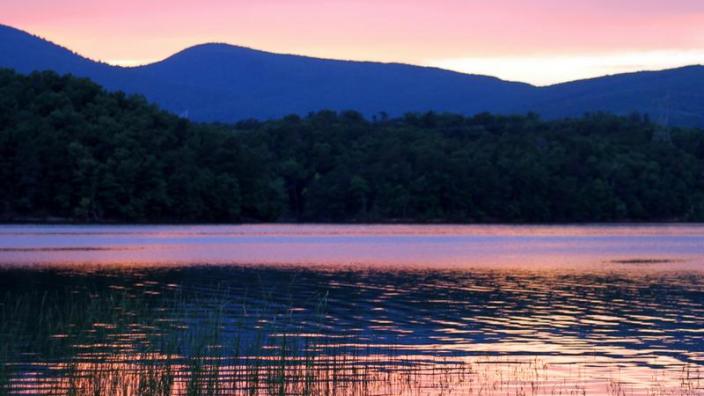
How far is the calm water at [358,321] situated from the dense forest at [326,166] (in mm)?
45491

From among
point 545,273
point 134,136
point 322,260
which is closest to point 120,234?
point 134,136

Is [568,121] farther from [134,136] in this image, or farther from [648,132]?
[134,136]

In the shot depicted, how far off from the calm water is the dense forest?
45491 mm

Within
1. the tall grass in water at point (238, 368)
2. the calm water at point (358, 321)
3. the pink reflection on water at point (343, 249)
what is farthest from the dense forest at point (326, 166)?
the tall grass in water at point (238, 368)

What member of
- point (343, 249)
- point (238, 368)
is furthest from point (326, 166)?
point (238, 368)

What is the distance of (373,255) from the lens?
56.4 m

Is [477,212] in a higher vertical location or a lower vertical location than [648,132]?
lower

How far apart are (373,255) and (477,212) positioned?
6853cm

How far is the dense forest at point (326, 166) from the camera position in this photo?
3935 inches

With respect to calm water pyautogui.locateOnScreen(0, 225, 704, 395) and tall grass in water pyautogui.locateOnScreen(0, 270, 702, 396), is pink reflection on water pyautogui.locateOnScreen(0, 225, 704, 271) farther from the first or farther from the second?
tall grass in water pyautogui.locateOnScreen(0, 270, 702, 396)

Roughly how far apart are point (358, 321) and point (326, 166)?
337 ft

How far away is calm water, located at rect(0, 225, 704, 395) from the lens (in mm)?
18062

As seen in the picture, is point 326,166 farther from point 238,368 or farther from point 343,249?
point 238,368

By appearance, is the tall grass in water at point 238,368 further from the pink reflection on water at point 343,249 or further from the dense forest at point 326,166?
the dense forest at point 326,166
